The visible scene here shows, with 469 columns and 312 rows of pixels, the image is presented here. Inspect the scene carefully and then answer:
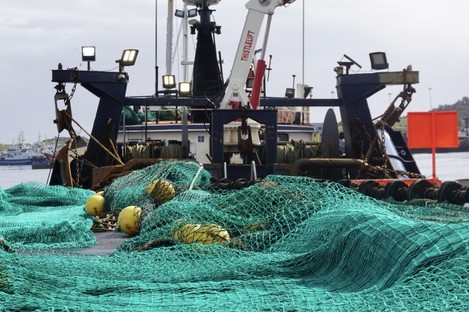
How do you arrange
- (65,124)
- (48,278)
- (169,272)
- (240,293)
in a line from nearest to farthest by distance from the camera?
(240,293), (48,278), (169,272), (65,124)

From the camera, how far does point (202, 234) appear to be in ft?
20.8

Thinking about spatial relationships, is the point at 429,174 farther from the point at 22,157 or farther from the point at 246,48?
the point at 22,157

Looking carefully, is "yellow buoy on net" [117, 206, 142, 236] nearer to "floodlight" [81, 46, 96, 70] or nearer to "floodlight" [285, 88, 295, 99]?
"floodlight" [81, 46, 96, 70]

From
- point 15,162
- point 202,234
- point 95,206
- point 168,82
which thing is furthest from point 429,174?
point 15,162

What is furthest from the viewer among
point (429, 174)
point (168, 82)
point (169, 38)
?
point (429, 174)

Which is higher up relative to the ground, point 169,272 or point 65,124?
point 65,124

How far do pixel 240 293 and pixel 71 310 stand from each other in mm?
812

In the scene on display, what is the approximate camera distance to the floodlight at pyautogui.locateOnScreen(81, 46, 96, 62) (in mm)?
14719

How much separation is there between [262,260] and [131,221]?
380cm

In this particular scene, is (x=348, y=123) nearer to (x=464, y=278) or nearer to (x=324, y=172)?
(x=324, y=172)

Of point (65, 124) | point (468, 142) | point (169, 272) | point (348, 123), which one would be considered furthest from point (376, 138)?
point (468, 142)

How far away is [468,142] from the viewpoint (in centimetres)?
8856

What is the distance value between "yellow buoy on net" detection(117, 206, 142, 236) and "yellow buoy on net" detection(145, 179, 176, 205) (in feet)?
2.24

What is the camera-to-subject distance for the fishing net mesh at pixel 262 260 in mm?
3477
